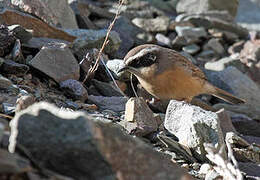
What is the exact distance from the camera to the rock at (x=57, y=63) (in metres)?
5.63

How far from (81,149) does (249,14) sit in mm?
11542

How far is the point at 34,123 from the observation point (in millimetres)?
2545

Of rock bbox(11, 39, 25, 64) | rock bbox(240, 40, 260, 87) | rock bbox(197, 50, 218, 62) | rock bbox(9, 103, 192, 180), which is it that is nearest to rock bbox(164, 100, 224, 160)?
rock bbox(11, 39, 25, 64)

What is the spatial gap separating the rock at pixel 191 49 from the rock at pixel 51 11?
103 inches

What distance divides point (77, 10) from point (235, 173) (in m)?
6.21

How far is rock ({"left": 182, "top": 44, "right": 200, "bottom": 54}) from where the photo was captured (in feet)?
32.4

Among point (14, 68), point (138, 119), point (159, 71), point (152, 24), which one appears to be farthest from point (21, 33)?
point (152, 24)

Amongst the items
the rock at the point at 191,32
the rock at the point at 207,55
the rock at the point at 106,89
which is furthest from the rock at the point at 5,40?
the rock at the point at 191,32

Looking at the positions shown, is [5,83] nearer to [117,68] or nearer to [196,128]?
[117,68]

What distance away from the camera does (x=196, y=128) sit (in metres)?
4.52

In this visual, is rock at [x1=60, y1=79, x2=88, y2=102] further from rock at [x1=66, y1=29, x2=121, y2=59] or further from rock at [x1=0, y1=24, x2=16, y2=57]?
rock at [x1=66, y1=29, x2=121, y2=59]

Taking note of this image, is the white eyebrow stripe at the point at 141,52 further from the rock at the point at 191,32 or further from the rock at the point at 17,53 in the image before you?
the rock at the point at 191,32

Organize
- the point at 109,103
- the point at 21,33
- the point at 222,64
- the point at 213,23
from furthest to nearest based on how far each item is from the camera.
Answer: the point at 213,23 < the point at 222,64 < the point at 21,33 < the point at 109,103

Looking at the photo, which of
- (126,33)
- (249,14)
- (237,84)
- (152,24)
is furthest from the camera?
(249,14)
